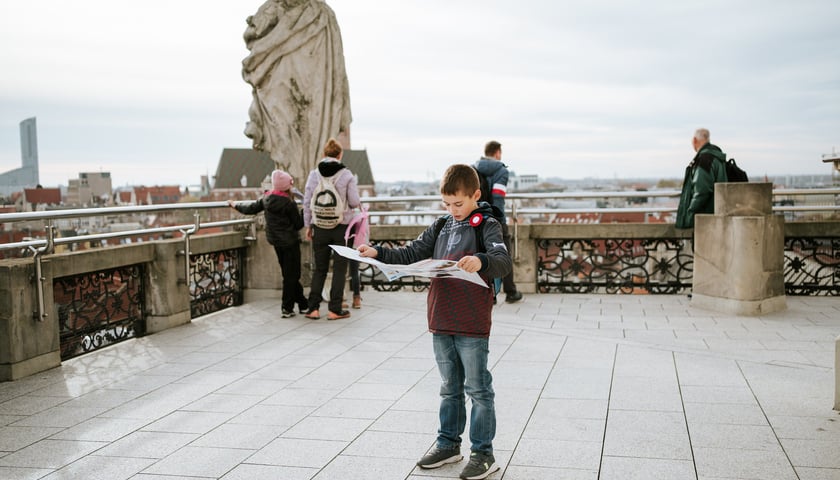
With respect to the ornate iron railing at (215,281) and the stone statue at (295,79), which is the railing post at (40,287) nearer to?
the ornate iron railing at (215,281)

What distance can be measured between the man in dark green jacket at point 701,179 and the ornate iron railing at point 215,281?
594 centimetres

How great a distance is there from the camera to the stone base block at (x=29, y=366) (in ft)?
20.7

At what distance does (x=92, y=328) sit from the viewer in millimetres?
A: 7512

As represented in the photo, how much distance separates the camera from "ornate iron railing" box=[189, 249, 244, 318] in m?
9.31

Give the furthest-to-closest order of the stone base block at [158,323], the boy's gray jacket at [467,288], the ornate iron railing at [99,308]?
the stone base block at [158,323] < the ornate iron railing at [99,308] < the boy's gray jacket at [467,288]

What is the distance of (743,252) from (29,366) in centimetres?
752

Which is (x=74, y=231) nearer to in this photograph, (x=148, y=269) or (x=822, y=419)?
(x=148, y=269)

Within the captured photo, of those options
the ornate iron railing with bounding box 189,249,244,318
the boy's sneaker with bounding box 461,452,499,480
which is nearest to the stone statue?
the ornate iron railing with bounding box 189,249,244,318

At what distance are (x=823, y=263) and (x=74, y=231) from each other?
9.36 metres

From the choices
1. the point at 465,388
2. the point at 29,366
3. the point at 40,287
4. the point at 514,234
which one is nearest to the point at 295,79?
the point at 514,234

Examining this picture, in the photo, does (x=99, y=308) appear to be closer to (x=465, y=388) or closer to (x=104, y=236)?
(x=104, y=236)

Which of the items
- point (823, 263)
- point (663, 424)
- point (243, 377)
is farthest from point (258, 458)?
point (823, 263)

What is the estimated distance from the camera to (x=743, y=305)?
9.05 m

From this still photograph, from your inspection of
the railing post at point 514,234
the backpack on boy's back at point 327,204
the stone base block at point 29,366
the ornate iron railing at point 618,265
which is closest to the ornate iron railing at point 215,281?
the backpack on boy's back at point 327,204
